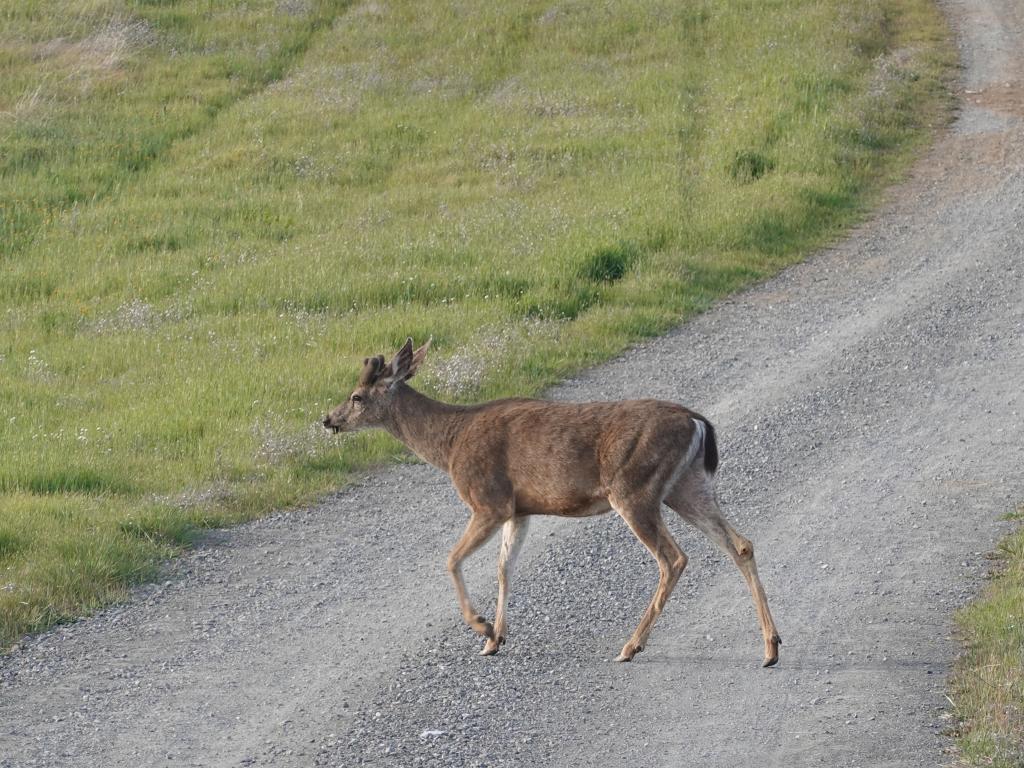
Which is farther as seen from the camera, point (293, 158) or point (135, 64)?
point (135, 64)

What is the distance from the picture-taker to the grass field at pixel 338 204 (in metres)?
13.1

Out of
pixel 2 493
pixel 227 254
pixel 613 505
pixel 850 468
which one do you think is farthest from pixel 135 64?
pixel 613 505

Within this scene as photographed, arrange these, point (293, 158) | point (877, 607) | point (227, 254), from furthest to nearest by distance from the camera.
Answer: point (293, 158) → point (227, 254) → point (877, 607)

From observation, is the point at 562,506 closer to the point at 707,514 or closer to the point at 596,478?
the point at 596,478

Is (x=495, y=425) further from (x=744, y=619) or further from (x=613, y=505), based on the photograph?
(x=744, y=619)

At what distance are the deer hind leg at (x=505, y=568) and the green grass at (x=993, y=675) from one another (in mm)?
2466

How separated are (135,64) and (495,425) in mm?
20133

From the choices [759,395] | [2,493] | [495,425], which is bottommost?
[759,395]

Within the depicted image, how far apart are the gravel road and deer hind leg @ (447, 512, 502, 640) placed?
0.56ft

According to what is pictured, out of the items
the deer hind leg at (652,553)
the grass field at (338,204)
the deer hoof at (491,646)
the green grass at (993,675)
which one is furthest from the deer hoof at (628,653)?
the grass field at (338,204)

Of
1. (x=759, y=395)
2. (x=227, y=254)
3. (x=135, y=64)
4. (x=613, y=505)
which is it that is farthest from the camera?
(x=135, y=64)

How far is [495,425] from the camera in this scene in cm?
970

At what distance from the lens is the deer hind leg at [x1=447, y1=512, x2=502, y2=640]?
9.13 m

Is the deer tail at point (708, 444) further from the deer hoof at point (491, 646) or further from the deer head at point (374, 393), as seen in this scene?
the deer head at point (374, 393)
